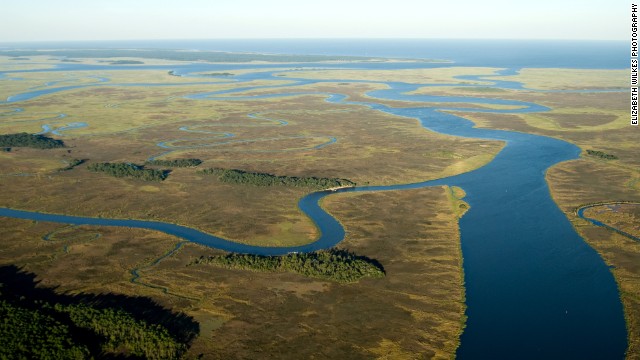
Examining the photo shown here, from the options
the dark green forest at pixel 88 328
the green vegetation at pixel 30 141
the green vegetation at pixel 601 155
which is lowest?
the dark green forest at pixel 88 328

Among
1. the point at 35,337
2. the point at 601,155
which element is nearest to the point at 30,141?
the point at 35,337

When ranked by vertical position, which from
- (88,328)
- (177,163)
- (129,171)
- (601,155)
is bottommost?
(88,328)

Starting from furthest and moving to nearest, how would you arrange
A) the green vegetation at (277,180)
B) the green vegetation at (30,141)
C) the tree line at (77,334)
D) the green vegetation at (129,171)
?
the green vegetation at (30,141)
the green vegetation at (129,171)
the green vegetation at (277,180)
the tree line at (77,334)

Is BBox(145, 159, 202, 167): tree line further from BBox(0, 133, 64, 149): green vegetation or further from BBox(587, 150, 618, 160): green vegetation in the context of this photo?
BBox(587, 150, 618, 160): green vegetation

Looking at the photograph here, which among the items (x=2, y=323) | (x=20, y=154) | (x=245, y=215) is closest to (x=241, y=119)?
(x=20, y=154)

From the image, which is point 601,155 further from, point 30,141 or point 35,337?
point 30,141

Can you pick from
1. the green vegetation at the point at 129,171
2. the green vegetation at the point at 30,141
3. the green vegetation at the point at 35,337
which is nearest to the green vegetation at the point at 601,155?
the green vegetation at the point at 129,171

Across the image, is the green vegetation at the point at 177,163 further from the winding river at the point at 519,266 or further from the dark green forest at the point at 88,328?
the dark green forest at the point at 88,328

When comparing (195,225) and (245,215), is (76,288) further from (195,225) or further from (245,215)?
(245,215)
